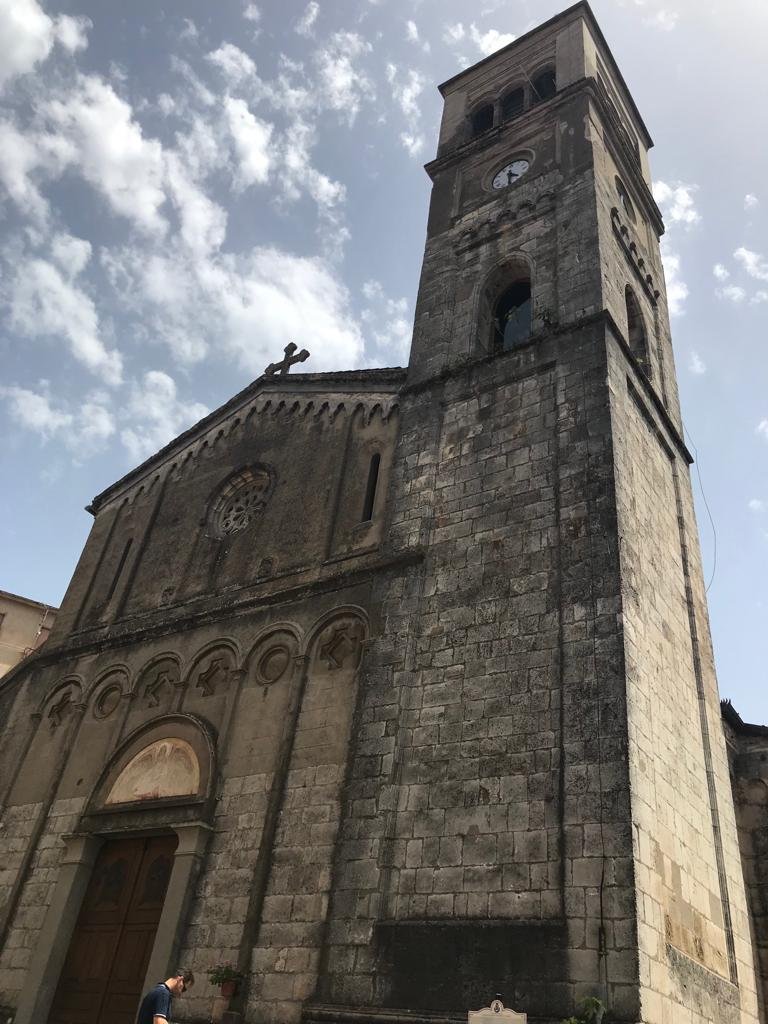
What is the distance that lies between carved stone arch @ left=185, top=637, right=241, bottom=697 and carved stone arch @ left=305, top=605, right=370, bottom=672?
147cm

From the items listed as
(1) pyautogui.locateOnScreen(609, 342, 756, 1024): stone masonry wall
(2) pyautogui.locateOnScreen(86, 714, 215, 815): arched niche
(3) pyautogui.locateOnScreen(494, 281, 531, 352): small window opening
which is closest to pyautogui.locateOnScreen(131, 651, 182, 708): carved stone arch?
(2) pyautogui.locateOnScreen(86, 714, 215, 815): arched niche

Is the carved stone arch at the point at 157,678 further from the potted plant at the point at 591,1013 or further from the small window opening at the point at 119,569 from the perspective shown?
the potted plant at the point at 591,1013

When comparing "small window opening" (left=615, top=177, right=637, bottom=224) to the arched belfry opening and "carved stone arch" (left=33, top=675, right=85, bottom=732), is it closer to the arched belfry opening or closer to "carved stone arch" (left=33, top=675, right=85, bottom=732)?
the arched belfry opening

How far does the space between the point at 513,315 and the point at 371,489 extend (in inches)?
178

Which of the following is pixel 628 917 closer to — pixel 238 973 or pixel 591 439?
pixel 238 973

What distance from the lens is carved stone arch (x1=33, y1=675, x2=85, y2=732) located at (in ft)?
50.6

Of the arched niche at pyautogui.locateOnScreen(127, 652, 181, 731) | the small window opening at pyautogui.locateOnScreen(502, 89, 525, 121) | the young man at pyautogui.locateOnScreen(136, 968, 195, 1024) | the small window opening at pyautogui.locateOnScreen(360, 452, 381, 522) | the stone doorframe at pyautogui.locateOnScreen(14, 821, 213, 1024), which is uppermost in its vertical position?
the small window opening at pyautogui.locateOnScreen(502, 89, 525, 121)

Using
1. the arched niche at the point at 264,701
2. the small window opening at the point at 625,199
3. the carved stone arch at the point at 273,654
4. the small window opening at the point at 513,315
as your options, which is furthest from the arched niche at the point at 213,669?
the small window opening at the point at 625,199

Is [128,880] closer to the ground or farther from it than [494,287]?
closer to the ground

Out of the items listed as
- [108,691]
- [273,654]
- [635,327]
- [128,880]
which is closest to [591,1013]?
[273,654]

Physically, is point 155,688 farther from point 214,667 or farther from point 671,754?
point 671,754

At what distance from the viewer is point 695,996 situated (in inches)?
348

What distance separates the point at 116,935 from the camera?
12016 millimetres

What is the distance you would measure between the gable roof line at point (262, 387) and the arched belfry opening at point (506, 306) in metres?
1.77
